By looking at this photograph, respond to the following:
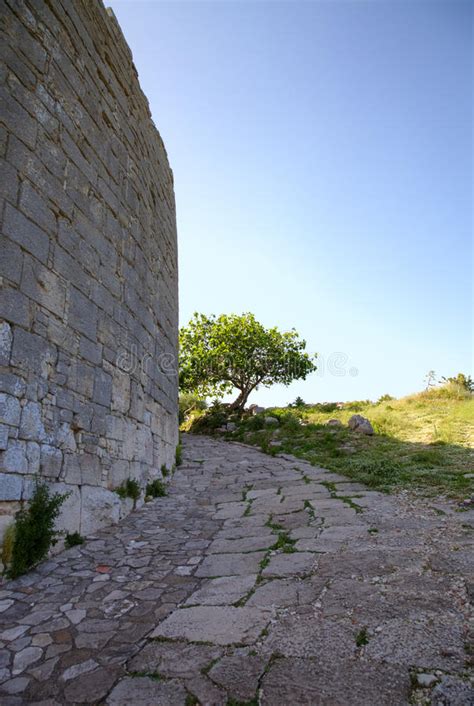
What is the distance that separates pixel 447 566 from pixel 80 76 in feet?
17.8

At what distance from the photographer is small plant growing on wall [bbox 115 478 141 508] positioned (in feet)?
15.6

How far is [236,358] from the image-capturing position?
15203 millimetres

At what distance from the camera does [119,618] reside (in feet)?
8.43

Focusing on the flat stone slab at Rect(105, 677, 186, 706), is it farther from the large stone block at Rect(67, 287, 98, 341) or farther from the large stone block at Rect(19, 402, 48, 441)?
the large stone block at Rect(67, 287, 98, 341)

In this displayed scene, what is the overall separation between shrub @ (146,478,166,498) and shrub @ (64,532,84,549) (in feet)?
5.72

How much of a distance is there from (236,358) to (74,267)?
11143 mm

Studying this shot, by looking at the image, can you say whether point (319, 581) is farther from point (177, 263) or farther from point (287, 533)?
point (177, 263)

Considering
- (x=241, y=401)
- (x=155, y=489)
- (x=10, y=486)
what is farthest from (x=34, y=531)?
(x=241, y=401)

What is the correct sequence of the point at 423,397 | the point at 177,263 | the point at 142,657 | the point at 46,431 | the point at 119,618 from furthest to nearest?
the point at 423,397
the point at 177,263
the point at 46,431
the point at 119,618
the point at 142,657

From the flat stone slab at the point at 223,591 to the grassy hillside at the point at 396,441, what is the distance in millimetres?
2818

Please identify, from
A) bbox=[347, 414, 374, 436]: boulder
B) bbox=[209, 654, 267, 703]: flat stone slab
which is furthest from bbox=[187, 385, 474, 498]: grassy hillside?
bbox=[209, 654, 267, 703]: flat stone slab

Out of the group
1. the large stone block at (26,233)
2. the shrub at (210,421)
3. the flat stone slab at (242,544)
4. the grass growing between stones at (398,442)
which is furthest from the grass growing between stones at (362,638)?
the shrub at (210,421)

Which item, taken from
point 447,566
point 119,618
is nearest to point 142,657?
point 119,618

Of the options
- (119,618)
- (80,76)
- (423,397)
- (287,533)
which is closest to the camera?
(119,618)
